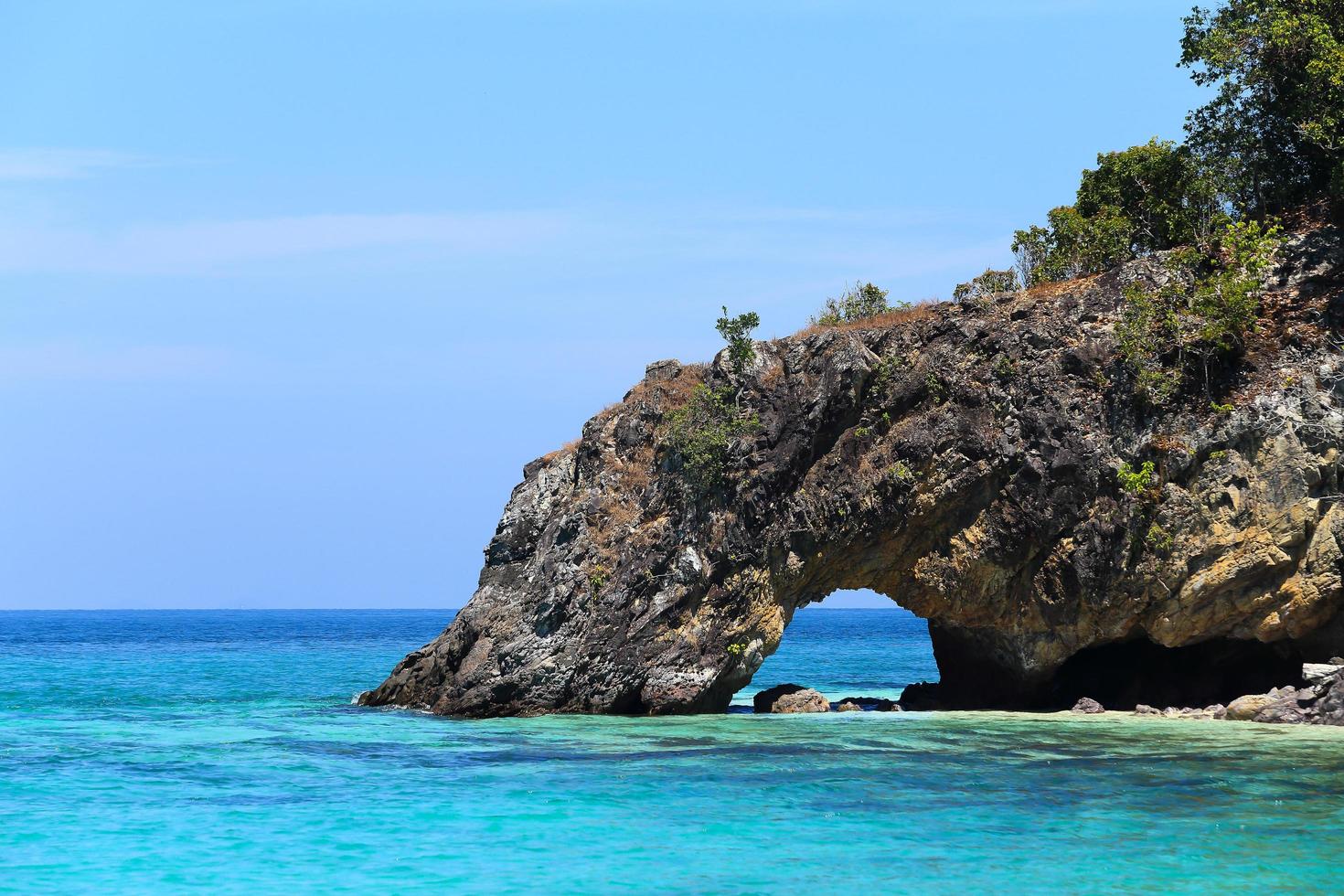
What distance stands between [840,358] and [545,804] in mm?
14841

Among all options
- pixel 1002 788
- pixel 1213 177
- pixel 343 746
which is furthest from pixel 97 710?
pixel 1213 177

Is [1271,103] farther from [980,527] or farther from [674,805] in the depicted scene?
[674,805]

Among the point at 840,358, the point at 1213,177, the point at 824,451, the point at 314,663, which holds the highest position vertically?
the point at 1213,177

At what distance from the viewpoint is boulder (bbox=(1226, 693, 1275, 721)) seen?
1021 inches

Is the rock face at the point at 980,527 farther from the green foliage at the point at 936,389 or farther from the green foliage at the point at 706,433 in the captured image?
the green foliage at the point at 706,433

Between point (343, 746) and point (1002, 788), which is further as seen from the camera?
point (343, 746)

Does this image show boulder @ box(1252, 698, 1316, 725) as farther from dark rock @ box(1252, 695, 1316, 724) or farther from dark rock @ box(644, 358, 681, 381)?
dark rock @ box(644, 358, 681, 381)

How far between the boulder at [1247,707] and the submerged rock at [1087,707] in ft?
9.68

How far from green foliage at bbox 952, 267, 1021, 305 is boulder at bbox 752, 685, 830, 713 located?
10.4 metres

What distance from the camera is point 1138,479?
89.9ft

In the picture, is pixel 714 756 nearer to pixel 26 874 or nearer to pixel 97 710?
pixel 26 874

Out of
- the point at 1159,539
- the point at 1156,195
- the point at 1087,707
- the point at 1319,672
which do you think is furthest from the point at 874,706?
the point at 1156,195

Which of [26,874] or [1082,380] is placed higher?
[1082,380]

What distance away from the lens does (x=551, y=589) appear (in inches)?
1196
